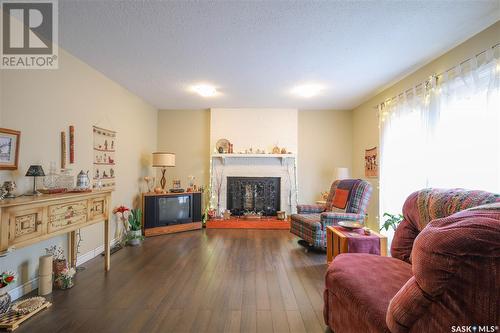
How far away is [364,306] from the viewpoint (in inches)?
49.0

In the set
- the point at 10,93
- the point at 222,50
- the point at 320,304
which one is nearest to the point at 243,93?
the point at 222,50

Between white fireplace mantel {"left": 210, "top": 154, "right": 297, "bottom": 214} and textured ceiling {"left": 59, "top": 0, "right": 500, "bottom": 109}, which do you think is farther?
white fireplace mantel {"left": 210, "top": 154, "right": 297, "bottom": 214}

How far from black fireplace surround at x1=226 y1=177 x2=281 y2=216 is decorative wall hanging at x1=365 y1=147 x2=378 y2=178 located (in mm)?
1830

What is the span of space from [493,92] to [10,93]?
14.2ft

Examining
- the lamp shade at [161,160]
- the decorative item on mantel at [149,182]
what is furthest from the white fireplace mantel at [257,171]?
the decorative item on mantel at [149,182]

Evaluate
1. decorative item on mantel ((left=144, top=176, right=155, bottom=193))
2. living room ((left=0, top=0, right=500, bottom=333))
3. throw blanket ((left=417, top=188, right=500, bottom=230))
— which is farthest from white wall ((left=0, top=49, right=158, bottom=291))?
throw blanket ((left=417, top=188, right=500, bottom=230))

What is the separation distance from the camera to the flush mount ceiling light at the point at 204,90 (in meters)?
3.74

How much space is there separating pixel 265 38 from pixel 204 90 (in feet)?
5.94

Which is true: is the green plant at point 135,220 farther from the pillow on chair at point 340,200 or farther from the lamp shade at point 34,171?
the pillow on chair at point 340,200

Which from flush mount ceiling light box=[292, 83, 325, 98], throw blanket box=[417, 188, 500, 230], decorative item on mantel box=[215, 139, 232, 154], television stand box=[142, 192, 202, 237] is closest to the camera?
throw blanket box=[417, 188, 500, 230]

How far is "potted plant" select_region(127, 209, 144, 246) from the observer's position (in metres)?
3.66

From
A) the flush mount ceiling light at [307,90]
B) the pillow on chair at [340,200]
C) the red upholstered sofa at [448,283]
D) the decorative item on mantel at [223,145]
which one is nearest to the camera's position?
the red upholstered sofa at [448,283]

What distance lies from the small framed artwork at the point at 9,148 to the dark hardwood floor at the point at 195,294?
128 cm

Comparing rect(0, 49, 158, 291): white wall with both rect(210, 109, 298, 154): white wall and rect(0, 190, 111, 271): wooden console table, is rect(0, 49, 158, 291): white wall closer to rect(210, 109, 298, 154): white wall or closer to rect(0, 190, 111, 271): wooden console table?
rect(0, 190, 111, 271): wooden console table
